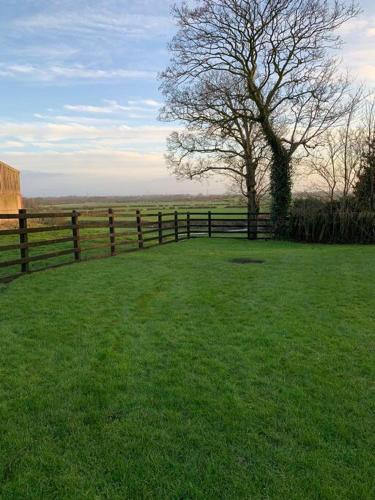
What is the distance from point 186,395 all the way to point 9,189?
2119 centimetres

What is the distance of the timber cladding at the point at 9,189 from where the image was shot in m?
20.6

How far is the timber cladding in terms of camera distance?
67.6ft

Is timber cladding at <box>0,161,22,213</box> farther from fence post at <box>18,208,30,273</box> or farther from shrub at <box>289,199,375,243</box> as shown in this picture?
shrub at <box>289,199,375,243</box>

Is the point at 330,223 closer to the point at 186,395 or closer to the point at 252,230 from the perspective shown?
the point at 252,230

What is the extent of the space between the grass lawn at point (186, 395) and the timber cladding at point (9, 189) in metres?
15.6

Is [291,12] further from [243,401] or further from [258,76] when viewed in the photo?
[243,401]

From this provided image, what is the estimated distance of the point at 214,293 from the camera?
23.1ft

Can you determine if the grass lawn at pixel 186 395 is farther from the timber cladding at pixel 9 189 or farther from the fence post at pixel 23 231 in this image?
the timber cladding at pixel 9 189

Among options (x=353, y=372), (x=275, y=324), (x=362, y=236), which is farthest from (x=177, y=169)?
(x=353, y=372)

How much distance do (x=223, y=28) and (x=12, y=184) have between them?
544 inches

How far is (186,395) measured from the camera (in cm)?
331


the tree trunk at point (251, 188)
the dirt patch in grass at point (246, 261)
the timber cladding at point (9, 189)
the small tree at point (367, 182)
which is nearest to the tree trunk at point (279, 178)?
the tree trunk at point (251, 188)

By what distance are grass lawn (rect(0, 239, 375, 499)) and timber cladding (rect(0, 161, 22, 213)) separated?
15591 mm

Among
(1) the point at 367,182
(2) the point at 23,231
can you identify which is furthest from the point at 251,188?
(2) the point at 23,231
